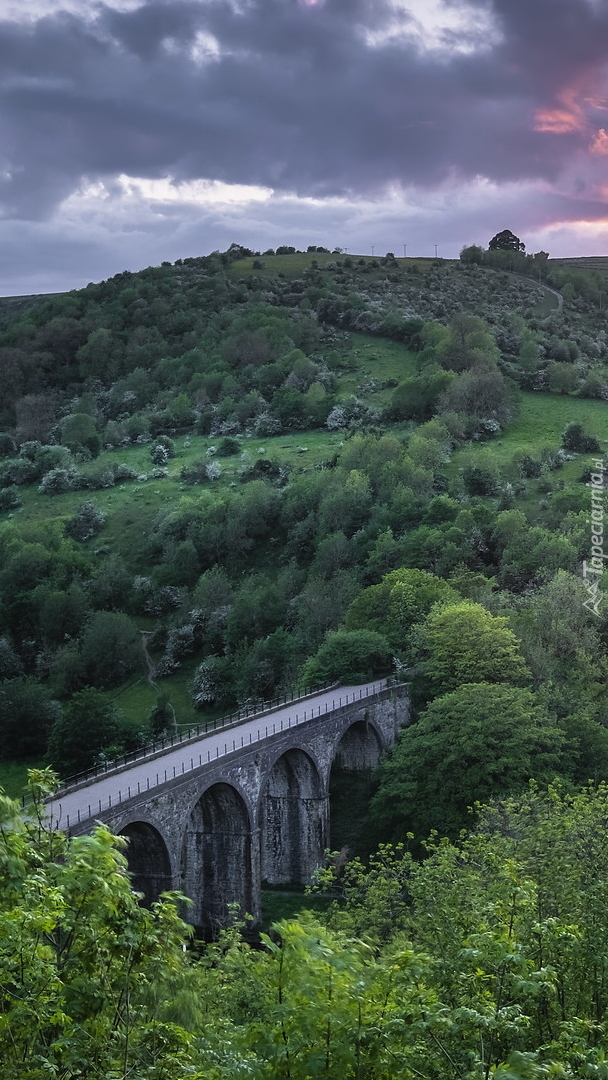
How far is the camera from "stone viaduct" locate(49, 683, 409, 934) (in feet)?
127

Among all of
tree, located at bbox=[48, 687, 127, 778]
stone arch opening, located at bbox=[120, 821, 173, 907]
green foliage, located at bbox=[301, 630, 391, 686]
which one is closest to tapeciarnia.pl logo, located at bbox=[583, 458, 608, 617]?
green foliage, located at bbox=[301, 630, 391, 686]

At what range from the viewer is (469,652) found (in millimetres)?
55625

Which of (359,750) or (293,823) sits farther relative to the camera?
(359,750)

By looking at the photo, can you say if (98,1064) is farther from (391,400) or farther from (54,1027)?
(391,400)

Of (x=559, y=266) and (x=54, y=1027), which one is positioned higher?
(x=559, y=266)

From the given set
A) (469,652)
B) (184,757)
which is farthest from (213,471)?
(184,757)

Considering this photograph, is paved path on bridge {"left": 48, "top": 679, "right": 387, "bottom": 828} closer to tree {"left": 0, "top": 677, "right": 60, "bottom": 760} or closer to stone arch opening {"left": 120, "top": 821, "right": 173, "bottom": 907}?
stone arch opening {"left": 120, "top": 821, "right": 173, "bottom": 907}

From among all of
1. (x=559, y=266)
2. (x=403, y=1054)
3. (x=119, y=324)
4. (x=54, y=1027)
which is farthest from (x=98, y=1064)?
(x=559, y=266)

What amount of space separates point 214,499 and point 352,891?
70.8m

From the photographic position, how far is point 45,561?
9188 centimetres

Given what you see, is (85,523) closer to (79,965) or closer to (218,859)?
(218,859)

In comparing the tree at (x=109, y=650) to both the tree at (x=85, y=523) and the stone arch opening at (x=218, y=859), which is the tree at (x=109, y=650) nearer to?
the tree at (x=85, y=523)

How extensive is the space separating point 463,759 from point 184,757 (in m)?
12.2

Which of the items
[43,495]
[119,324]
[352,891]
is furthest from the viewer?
[119,324]
